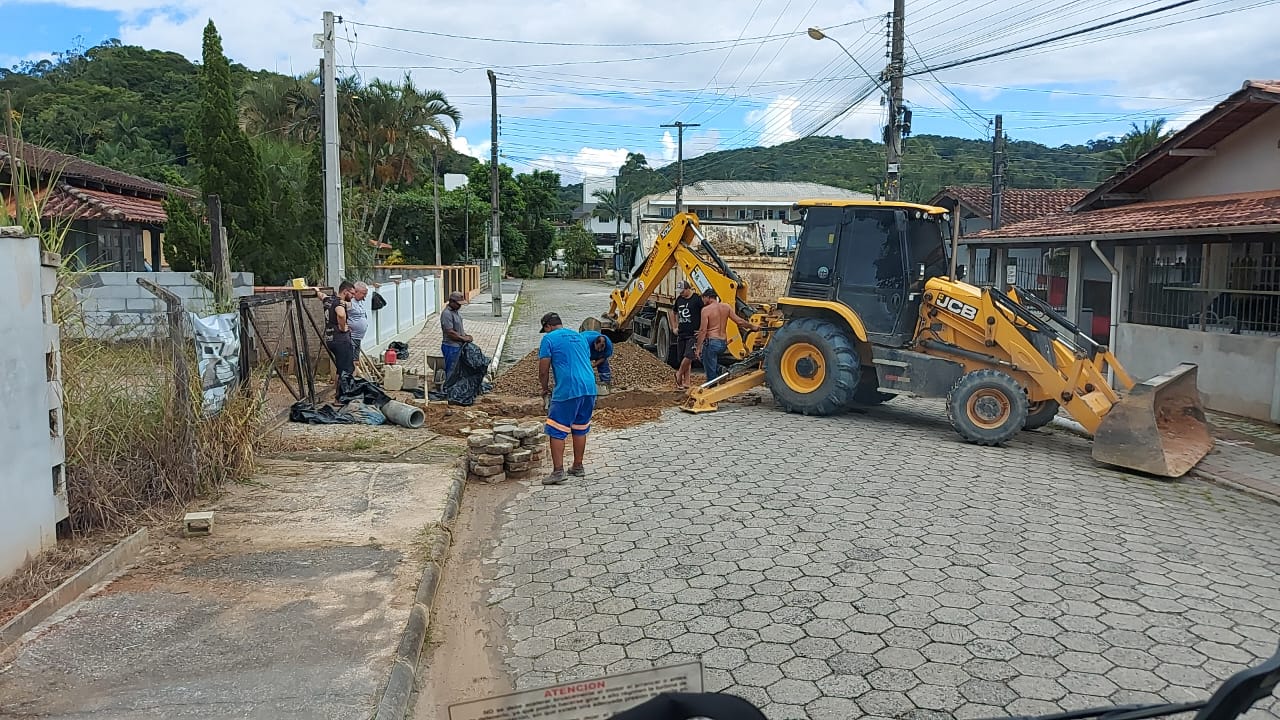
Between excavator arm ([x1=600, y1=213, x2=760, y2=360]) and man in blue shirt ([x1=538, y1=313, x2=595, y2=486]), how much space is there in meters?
5.63

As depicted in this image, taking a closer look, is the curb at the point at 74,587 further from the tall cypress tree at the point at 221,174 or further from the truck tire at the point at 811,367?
the tall cypress tree at the point at 221,174

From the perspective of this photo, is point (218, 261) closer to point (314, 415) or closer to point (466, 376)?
point (314, 415)

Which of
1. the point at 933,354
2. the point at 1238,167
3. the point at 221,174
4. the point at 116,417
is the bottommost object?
the point at 116,417

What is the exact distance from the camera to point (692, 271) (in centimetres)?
1443

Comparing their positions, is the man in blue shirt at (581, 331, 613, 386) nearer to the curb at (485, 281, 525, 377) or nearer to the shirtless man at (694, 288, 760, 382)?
the shirtless man at (694, 288, 760, 382)

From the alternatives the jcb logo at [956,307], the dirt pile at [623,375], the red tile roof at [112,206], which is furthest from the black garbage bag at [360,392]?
the red tile roof at [112,206]

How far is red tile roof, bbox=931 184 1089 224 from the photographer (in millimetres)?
24312

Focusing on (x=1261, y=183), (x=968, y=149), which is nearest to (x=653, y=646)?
(x=1261, y=183)

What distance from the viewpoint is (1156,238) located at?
532 inches

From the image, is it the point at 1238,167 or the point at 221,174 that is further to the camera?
the point at 221,174

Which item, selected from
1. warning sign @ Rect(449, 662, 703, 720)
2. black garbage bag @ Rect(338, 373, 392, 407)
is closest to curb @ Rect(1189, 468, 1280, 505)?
warning sign @ Rect(449, 662, 703, 720)

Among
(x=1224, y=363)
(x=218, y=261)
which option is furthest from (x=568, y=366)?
(x=1224, y=363)

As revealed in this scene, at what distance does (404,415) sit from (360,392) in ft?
3.80

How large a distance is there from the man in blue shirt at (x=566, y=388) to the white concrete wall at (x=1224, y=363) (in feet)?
29.9
